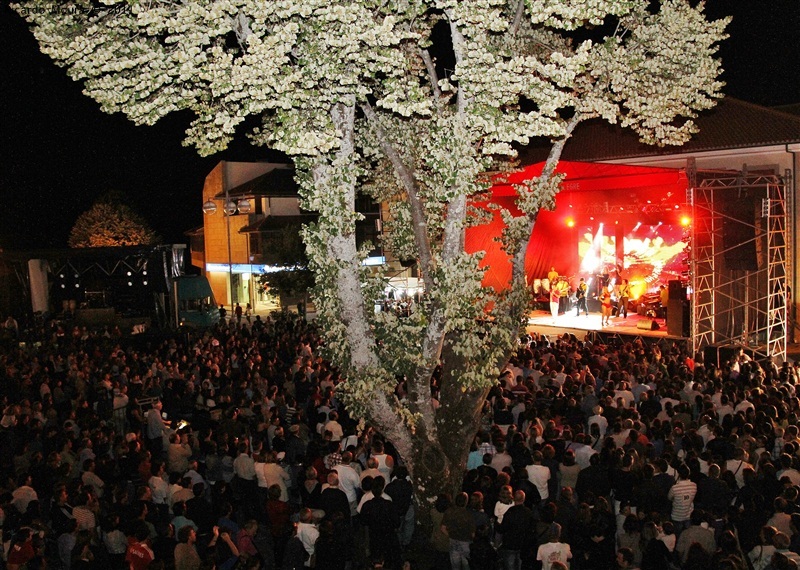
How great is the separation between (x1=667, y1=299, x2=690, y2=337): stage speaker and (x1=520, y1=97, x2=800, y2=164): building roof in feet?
12.6

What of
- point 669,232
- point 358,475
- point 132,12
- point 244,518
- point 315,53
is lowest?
point 244,518

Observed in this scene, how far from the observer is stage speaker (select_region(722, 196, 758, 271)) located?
17.6 meters

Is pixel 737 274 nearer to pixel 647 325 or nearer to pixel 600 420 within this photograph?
pixel 647 325

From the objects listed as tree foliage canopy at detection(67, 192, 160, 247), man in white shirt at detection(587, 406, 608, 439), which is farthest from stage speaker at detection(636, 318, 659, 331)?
tree foliage canopy at detection(67, 192, 160, 247)

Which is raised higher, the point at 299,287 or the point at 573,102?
the point at 573,102

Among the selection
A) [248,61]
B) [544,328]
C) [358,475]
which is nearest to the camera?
[248,61]

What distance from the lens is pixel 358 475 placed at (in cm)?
855

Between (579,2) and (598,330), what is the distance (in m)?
14.9

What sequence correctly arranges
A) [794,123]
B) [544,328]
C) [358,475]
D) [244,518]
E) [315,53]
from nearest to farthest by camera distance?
[315,53] → [358,475] → [244,518] → [794,123] → [544,328]

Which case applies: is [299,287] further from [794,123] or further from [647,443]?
[647,443]

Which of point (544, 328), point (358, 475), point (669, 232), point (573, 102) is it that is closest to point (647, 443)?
point (358, 475)

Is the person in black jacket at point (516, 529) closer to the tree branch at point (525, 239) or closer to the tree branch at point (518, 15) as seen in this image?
the tree branch at point (525, 239)

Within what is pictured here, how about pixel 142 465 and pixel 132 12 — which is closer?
pixel 132 12

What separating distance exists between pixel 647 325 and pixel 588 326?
170 cm
